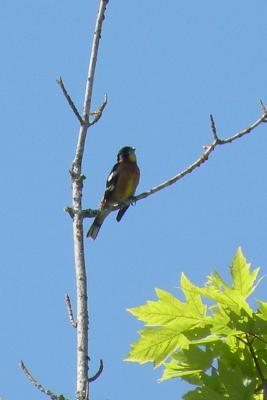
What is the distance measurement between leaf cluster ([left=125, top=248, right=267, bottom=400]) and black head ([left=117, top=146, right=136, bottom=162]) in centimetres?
873

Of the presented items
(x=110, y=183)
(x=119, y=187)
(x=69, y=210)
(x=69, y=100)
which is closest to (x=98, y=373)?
(x=69, y=210)

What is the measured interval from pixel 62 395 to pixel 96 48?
7.29 ft

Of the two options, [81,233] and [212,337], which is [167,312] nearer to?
[212,337]

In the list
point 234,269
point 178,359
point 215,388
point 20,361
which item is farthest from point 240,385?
point 20,361

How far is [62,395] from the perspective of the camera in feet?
8.23

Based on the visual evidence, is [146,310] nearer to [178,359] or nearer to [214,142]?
[178,359]

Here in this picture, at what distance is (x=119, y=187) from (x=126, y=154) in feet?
3.55

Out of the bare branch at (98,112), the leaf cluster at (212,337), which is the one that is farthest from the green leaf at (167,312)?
the bare branch at (98,112)

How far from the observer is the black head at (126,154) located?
1112 centimetres

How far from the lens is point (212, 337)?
7.75 ft

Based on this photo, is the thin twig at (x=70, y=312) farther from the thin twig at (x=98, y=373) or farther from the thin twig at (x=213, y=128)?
the thin twig at (x=213, y=128)

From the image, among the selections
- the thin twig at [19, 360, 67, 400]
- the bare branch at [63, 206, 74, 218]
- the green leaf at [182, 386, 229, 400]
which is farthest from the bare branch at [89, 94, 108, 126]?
the green leaf at [182, 386, 229, 400]

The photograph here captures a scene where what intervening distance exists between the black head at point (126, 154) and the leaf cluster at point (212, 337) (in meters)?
8.73

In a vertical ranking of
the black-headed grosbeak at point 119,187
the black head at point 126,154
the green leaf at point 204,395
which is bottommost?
the green leaf at point 204,395
